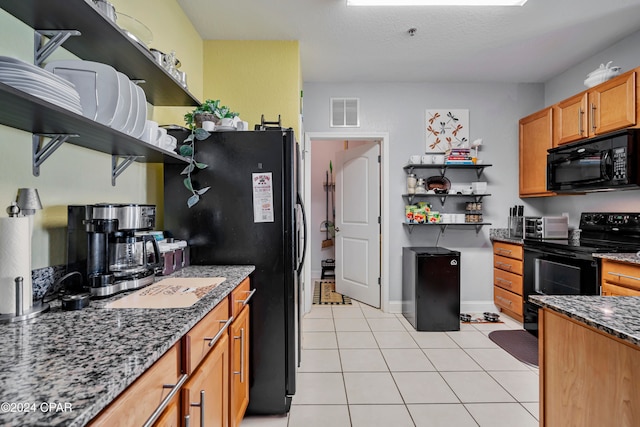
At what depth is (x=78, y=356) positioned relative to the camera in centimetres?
69

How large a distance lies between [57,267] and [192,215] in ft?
2.37

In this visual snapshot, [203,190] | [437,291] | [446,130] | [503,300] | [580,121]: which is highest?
[446,130]

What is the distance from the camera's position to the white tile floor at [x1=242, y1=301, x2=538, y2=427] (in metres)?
1.83

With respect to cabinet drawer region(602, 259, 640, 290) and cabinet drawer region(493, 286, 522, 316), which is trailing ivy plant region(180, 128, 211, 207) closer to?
cabinet drawer region(602, 259, 640, 290)

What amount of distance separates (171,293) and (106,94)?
789 millimetres

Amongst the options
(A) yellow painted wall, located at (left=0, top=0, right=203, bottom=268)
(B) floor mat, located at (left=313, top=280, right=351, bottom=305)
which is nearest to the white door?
(B) floor mat, located at (left=313, top=280, right=351, bottom=305)

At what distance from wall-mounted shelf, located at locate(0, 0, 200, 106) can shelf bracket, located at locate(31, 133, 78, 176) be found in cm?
38

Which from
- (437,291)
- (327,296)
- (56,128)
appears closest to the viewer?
(56,128)

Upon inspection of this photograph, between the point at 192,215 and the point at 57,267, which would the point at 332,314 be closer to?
the point at 192,215

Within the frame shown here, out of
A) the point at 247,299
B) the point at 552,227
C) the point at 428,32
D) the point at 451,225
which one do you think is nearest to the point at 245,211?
Result: the point at 247,299

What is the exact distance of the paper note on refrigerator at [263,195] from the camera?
1.84 meters

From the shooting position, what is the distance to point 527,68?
337cm

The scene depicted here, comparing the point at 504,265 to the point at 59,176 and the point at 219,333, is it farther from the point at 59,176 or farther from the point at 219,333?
the point at 59,176

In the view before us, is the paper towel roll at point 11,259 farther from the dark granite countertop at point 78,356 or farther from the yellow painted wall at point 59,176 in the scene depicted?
the yellow painted wall at point 59,176
